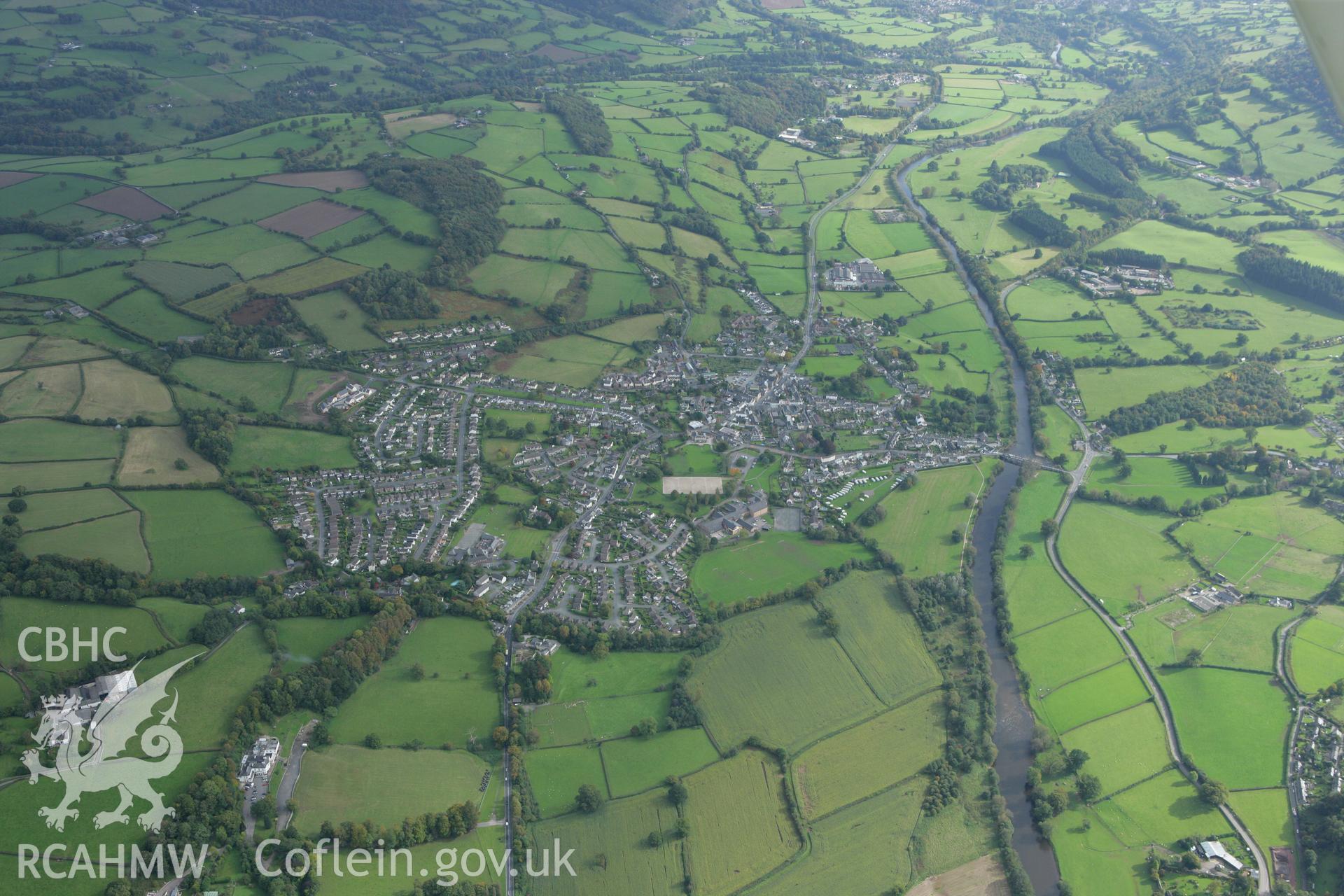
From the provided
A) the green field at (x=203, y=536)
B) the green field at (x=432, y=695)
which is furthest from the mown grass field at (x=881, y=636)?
the green field at (x=203, y=536)

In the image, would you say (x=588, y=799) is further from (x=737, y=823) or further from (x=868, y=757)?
(x=868, y=757)

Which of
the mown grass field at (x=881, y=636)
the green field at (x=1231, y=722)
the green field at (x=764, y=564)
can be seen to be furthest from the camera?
the green field at (x=764, y=564)

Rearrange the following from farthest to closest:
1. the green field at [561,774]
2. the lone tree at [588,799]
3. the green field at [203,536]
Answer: the green field at [203,536] → the green field at [561,774] → the lone tree at [588,799]

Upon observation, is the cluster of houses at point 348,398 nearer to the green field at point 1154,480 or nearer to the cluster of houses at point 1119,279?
the green field at point 1154,480

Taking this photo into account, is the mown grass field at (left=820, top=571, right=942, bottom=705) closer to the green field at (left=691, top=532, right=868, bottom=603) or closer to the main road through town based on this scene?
the green field at (left=691, top=532, right=868, bottom=603)

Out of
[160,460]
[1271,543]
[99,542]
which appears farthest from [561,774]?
[1271,543]

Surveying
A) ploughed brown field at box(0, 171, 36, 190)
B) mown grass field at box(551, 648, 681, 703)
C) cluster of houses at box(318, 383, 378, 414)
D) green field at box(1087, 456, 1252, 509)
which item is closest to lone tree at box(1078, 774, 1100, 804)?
mown grass field at box(551, 648, 681, 703)
